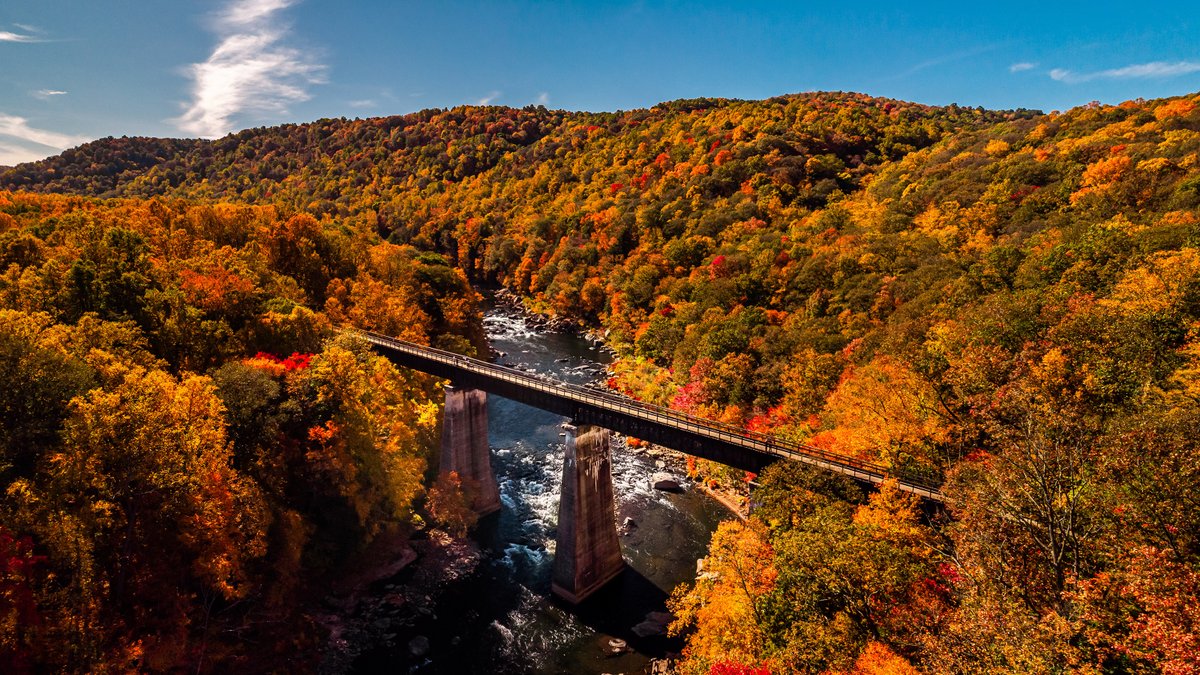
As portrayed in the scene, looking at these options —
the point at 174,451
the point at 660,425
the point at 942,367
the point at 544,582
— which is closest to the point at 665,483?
the point at 544,582

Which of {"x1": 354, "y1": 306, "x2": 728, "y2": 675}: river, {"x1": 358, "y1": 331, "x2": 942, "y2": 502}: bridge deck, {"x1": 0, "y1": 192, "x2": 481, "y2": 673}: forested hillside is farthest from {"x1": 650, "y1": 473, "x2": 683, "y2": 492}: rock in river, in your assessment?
{"x1": 0, "y1": 192, "x2": 481, "y2": 673}: forested hillside

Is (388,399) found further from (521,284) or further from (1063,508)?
(521,284)

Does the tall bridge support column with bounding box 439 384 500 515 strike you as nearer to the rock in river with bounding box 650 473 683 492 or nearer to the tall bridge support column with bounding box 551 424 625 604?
the tall bridge support column with bounding box 551 424 625 604

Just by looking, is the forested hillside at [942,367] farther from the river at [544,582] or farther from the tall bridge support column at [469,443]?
the tall bridge support column at [469,443]

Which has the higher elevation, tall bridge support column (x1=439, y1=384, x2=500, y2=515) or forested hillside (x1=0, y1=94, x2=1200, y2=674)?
forested hillside (x1=0, y1=94, x2=1200, y2=674)

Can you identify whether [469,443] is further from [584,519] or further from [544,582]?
[584,519]

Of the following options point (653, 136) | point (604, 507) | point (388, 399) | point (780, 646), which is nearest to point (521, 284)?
point (653, 136)
